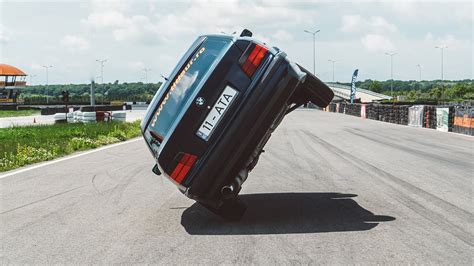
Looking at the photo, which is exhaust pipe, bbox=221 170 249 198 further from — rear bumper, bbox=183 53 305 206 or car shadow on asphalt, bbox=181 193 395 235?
car shadow on asphalt, bbox=181 193 395 235

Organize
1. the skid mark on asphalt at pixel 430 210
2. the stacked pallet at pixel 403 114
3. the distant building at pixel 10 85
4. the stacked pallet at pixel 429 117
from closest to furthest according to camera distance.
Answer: the skid mark on asphalt at pixel 430 210 → the stacked pallet at pixel 429 117 → the stacked pallet at pixel 403 114 → the distant building at pixel 10 85

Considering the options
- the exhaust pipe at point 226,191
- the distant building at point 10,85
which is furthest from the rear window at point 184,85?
the distant building at point 10,85

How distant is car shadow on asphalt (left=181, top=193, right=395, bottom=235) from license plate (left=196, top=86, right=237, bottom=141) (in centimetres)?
113

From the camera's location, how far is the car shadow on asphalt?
6.53 m

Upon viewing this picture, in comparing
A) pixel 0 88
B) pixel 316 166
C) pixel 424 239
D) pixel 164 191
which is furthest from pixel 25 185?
pixel 0 88

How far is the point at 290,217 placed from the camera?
23.5 ft

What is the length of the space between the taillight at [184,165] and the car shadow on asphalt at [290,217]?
2.07ft

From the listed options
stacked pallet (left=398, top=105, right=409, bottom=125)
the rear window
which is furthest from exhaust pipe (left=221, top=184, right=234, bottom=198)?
stacked pallet (left=398, top=105, right=409, bottom=125)

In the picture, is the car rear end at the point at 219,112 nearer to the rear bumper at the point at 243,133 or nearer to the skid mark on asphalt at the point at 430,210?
the rear bumper at the point at 243,133

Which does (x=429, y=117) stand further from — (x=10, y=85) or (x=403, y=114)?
(x=10, y=85)

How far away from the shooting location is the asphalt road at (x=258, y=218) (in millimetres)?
5473

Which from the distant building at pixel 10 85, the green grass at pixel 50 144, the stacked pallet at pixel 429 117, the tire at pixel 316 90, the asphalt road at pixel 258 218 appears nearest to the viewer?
the asphalt road at pixel 258 218

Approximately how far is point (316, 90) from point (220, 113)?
190cm

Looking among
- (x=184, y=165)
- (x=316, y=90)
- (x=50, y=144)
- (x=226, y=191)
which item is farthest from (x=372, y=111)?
(x=184, y=165)
